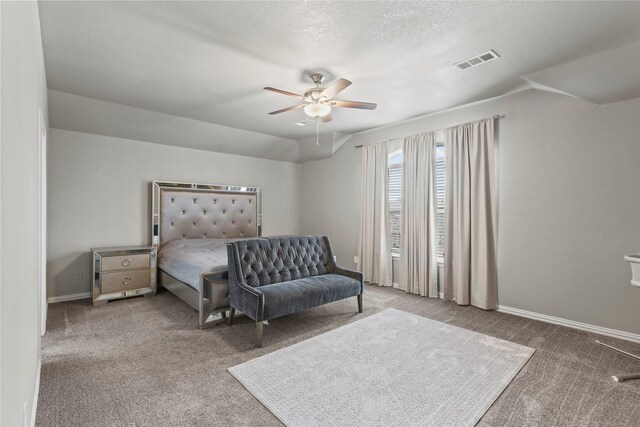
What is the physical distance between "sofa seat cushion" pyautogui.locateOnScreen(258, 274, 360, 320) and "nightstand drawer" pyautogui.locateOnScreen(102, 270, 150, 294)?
2195 millimetres

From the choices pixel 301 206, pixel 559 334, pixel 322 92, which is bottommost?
pixel 559 334

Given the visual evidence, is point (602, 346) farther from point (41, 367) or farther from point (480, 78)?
point (41, 367)

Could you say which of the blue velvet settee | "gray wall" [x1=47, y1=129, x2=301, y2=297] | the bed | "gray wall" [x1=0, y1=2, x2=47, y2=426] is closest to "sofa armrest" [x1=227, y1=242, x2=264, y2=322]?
the blue velvet settee

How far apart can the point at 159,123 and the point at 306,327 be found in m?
3.55

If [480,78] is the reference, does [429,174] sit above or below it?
below

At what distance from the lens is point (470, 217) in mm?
3984

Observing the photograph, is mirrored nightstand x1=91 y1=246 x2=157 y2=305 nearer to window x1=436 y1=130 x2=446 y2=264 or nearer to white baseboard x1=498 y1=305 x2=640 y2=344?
window x1=436 y1=130 x2=446 y2=264

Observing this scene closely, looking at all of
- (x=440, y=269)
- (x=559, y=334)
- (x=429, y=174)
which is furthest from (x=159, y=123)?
(x=559, y=334)

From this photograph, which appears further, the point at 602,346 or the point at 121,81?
the point at 121,81

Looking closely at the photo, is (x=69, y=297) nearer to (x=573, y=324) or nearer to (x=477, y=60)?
(x=477, y=60)

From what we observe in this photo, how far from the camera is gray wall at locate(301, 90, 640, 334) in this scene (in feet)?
9.84

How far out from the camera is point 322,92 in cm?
291

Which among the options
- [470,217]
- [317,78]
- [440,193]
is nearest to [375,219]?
[440,193]

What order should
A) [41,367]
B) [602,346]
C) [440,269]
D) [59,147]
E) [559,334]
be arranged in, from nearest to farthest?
[41,367] < [602,346] < [559,334] < [59,147] < [440,269]
